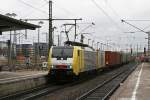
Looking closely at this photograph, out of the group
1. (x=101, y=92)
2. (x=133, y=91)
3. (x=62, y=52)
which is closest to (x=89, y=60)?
(x=62, y=52)

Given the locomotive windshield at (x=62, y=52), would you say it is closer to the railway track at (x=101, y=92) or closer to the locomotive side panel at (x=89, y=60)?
the railway track at (x=101, y=92)

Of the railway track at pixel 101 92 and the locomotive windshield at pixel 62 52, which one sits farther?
the locomotive windshield at pixel 62 52

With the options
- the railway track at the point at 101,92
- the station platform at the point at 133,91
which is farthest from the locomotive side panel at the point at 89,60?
the station platform at the point at 133,91

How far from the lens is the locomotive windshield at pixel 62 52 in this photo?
29.7 metres

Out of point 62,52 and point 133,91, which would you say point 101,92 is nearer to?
point 133,91

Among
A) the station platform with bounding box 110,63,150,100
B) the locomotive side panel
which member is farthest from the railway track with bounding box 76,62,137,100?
the locomotive side panel

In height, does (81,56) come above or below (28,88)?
above

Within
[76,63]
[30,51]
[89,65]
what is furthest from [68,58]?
[30,51]

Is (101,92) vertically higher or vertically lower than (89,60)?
lower

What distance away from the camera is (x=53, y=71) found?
2933 cm

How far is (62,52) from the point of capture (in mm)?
29953

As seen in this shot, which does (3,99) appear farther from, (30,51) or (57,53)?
(30,51)

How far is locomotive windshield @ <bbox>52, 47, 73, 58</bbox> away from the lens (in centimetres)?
2969

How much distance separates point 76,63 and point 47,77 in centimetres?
275
